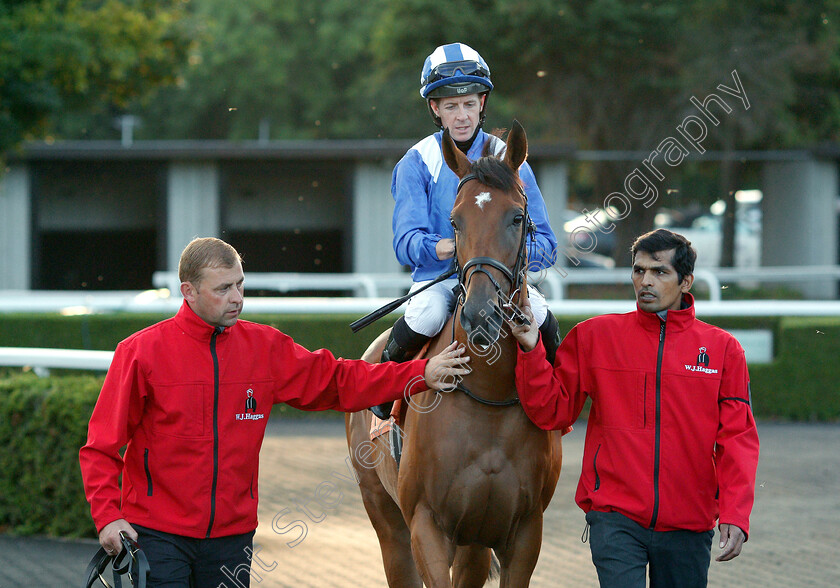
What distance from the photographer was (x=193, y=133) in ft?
→ 111

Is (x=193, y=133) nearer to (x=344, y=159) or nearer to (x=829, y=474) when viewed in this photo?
(x=344, y=159)

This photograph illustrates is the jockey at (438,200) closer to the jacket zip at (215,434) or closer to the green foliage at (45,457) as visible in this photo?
the jacket zip at (215,434)

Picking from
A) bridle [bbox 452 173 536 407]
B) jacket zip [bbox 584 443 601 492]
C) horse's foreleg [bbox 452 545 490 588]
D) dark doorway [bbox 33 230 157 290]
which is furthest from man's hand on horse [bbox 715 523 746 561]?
dark doorway [bbox 33 230 157 290]

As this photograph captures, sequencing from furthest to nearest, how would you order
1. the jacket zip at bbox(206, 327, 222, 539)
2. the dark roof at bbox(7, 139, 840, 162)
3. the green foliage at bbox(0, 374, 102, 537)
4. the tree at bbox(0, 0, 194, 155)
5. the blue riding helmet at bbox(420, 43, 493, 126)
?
the dark roof at bbox(7, 139, 840, 162) → the tree at bbox(0, 0, 194, 155) → the green foliage at bbox(0, 374, 102, 537) → the blue riding helmet at bbox(420, 43, 493, 126) → the jacket zip at bbox(206, 327, 222, 539)

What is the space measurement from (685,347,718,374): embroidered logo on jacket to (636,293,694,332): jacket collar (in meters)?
0.11

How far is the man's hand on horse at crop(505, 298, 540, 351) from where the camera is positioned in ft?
9.80

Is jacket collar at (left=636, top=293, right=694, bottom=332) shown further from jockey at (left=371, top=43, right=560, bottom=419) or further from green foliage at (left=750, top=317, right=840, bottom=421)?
green foliage at (left=750, top=317, right=840, bottom=421)

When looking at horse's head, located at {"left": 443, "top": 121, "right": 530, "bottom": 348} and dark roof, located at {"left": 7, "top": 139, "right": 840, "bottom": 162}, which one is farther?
dark roof, located at {"left": 7, "top": 139, "right": 840, "bottom": 162}

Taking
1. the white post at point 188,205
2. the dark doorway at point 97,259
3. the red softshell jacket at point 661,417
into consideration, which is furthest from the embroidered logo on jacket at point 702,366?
the dark doorway at point 97,259

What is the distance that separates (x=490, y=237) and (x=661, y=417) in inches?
32.8

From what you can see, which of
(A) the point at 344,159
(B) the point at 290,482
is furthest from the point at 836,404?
(A) the point at 344,159

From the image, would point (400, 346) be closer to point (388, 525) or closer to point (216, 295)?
point (216, 295)

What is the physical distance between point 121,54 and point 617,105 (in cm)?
1041

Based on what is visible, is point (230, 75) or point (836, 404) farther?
point (230, 75)
